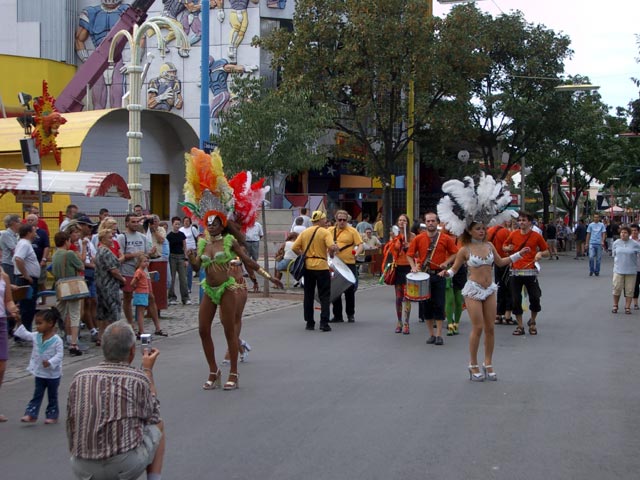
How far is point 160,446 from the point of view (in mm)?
4645

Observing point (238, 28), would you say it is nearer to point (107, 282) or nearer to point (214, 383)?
point (107, 282)

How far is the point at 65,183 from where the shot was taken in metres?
19.1

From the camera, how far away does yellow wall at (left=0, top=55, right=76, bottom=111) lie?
41219mm

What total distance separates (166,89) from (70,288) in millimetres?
35799

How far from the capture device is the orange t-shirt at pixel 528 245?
42.6ft

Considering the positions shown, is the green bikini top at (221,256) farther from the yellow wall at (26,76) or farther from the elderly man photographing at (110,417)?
the yellow wall at (26,76)

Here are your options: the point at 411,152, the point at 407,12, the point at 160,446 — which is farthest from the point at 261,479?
the point at 411,152

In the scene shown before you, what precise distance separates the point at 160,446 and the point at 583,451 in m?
3.43

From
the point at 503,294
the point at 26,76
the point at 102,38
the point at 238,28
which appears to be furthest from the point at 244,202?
the point at 102,38

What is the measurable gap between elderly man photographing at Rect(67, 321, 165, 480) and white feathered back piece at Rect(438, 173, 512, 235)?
582 cm

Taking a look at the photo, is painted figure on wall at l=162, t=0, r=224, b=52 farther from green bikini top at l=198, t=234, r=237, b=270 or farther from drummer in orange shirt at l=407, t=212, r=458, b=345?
green bikini top at l=198, t=234, r=237, b=270

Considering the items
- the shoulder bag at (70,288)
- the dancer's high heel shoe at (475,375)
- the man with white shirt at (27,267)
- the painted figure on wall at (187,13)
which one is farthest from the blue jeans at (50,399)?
the painted figure on wall at (187,13)

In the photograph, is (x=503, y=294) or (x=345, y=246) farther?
(x=345, y=246)

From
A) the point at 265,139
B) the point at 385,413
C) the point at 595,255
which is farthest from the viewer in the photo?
the point at 595,255
